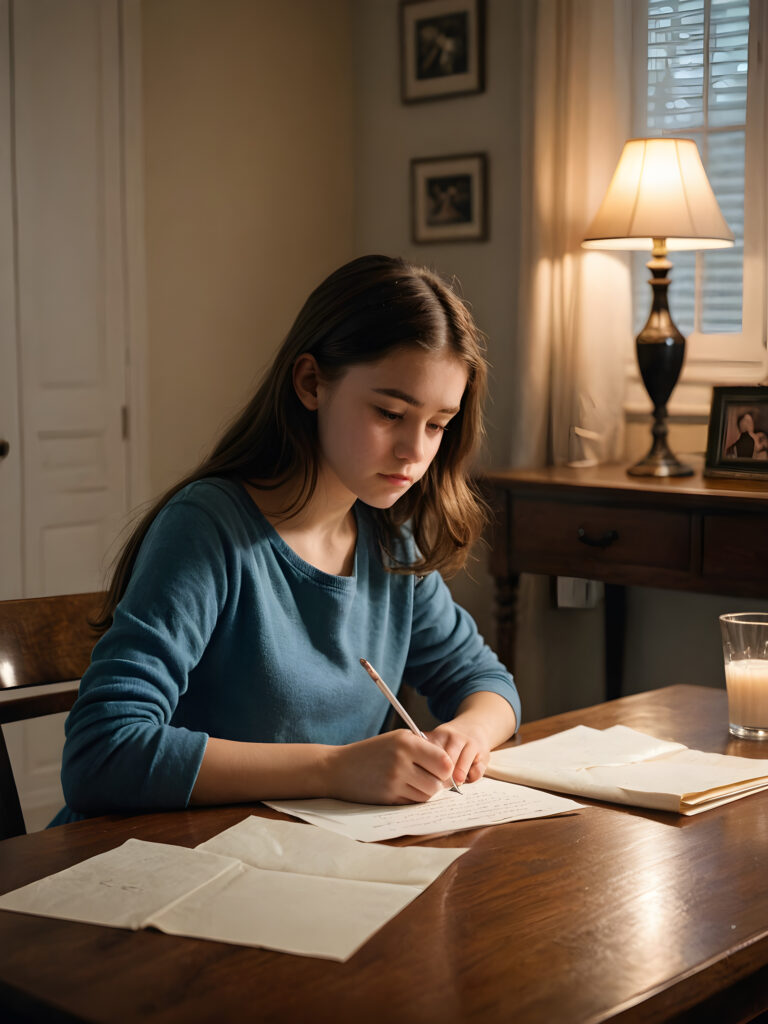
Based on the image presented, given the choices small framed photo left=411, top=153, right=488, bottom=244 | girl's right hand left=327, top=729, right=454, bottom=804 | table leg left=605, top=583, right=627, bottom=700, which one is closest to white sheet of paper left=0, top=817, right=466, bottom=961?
girl's right hand left=327, top=729, right=454, bottom=804

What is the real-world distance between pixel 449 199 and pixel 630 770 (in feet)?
8.68

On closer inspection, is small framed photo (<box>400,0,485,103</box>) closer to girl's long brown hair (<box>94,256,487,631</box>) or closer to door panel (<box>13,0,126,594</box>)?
door panel (<box>13,0,126,594</box>)

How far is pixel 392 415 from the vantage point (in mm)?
1345

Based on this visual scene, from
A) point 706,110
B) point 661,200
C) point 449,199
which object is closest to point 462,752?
point 661,200

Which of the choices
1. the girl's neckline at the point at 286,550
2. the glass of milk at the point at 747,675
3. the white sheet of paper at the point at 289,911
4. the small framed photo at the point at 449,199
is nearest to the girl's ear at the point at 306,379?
the girl's neckline at the point at 286,550

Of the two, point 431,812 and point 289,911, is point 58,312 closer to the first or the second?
point 431,812

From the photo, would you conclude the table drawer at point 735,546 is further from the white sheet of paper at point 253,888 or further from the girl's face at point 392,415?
the white sheet of paper at point 253,888

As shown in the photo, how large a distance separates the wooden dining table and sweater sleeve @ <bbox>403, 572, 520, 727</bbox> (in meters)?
0.49

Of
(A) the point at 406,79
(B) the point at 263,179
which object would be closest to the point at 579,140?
(A) the point at 406,79

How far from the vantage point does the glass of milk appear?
1373 millimetres

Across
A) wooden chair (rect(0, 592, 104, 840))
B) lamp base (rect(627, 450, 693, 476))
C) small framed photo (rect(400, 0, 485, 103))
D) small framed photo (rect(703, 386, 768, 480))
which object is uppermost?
small framed photo (rect(400, 0, 485, 103))

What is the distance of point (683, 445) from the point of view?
10.2ft

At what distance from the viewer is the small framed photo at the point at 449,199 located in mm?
3496

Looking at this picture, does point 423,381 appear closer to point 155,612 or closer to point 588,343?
point 155,612
